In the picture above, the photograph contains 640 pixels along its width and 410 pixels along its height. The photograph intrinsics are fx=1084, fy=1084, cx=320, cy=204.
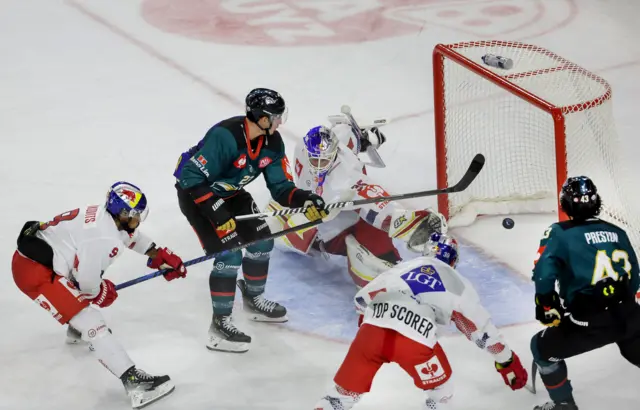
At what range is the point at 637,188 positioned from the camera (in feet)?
19.0

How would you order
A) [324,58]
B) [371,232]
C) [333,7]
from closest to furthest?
[371,232]
[324,58]
[333,7]

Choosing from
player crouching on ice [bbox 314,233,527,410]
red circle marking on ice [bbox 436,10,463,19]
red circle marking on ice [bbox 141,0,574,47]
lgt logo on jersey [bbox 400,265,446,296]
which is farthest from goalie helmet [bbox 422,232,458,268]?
red circle marking on ice [bbox 436,10,463,19]

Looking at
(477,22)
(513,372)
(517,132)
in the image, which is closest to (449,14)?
(477,22)

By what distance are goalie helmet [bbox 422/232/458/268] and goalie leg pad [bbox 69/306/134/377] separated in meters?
1.25

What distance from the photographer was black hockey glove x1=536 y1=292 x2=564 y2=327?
369 cm

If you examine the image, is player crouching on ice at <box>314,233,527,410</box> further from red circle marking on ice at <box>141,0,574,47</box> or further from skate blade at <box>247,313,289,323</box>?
red circle marking on ice at <box>141,0,574,47</box>

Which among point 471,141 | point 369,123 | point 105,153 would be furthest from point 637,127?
point 105,153

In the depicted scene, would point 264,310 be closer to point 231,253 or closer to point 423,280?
point 231,253

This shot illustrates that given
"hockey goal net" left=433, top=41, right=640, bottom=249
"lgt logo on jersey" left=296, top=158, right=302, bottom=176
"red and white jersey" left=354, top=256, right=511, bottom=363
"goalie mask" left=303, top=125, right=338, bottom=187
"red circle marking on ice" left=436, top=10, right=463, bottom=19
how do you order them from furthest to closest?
"red circle marking on ice" left=436, top=10, right=463, bottom=19
"lgt logo on jersey" left=296, top=158, right=302, bottom=176
"hockey goal net" left=433, top=41, right=640, bottom=249
"goalie mask" left=303, top=125, right=338, bottom=187
"red and white jersey" left=354, top=256, right=511, bottom=363

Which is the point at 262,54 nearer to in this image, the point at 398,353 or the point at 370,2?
the point at 370,2

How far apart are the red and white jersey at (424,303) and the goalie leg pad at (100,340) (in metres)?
1.01

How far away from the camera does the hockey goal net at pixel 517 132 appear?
4.83 meters

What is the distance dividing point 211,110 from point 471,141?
1939 mm

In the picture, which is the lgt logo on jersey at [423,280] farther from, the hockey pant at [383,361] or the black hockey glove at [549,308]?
the black hockey glove at [549,308]
